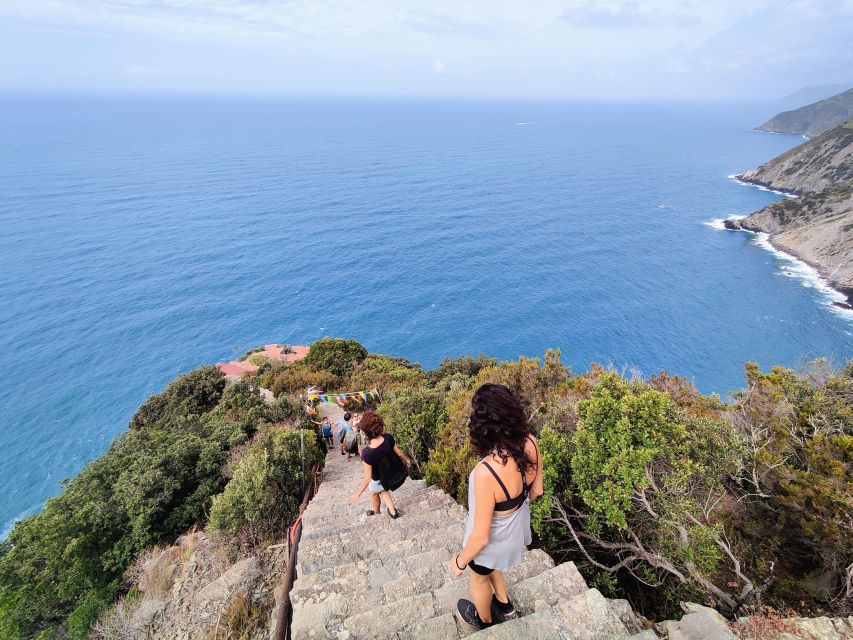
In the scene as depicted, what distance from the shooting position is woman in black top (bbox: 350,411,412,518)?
6.93 m

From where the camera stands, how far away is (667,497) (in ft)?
20.1

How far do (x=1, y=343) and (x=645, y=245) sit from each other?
277ft

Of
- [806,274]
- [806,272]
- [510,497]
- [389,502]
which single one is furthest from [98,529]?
[806,272]

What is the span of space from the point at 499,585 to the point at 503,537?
0.82 meters

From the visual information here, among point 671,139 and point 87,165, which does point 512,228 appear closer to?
point 87,165

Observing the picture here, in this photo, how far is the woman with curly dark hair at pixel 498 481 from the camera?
3535 mm

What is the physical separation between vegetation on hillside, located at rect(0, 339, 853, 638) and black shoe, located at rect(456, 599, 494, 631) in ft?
5.95

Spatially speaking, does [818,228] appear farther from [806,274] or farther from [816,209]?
[806,274]

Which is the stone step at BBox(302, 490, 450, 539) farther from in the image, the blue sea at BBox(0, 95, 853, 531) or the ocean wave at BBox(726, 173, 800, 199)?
the ocean wave at BBox(726, 173, 800, 199)

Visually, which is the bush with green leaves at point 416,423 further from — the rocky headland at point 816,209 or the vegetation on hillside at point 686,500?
the rocky headland at point 816,209

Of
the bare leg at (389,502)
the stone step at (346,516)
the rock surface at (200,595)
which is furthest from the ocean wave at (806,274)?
the rock surface at (200,595)

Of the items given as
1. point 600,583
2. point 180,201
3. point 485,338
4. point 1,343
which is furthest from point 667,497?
point 180,201

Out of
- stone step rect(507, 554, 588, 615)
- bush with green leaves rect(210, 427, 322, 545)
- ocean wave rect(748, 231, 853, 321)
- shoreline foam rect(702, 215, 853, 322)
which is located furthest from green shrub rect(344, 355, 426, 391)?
ocean wave rect(748, 231, 853, 321)

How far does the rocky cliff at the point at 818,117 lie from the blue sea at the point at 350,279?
117m
